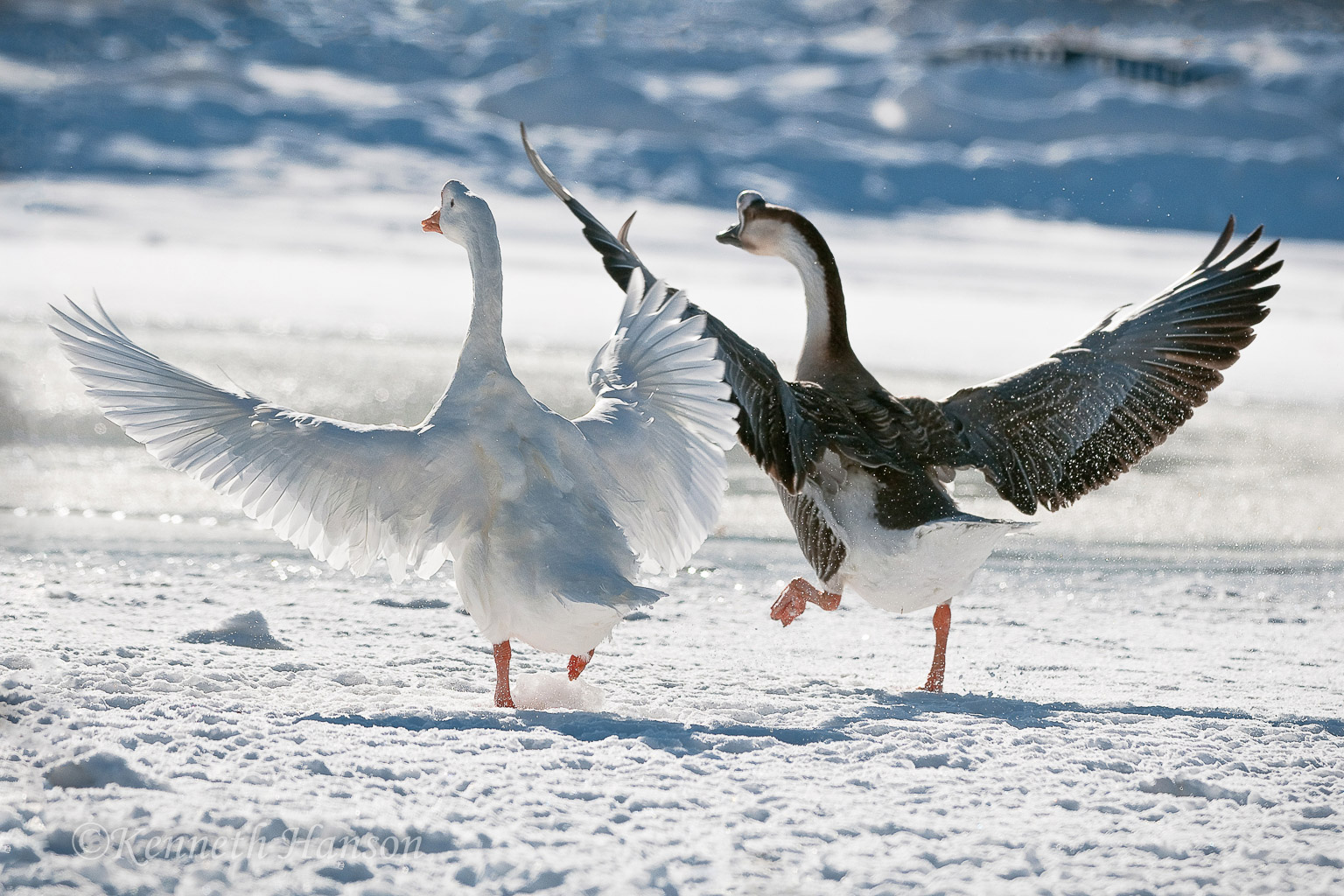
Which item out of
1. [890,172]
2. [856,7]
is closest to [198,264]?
[890,172]

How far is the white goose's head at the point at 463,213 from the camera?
14.3ft

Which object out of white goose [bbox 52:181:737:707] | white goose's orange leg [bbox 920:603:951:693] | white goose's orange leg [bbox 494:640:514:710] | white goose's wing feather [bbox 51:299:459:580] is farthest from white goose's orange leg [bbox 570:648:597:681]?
white goose's orange leg [bbox 920:603:951:693]

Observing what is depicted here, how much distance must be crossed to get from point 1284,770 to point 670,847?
169 centimetres

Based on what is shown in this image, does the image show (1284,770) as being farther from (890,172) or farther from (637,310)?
(890,172)

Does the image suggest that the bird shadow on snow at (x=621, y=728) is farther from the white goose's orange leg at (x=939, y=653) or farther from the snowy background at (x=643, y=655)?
the white goose's orange leg at (x=939, y=653)

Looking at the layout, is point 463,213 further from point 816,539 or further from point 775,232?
point 816,539

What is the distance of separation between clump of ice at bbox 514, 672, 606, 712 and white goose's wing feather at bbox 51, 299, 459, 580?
0.56 meters

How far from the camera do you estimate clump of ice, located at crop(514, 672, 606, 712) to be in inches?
156

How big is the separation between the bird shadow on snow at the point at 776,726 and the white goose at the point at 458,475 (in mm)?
288

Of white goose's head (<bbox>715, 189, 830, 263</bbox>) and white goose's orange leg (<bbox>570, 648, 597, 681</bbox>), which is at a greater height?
white goose's head (<bbox>715, 189, 830, 263</bbox>)

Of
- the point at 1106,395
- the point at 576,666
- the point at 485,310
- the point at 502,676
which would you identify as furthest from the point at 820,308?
the point at 502,676

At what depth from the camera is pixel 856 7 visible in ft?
177

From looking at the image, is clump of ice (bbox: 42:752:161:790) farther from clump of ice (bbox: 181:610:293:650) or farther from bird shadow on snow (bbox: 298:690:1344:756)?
clump of ice (bbox: 181:610:293:650)

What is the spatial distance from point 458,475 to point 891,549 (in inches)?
56.6
